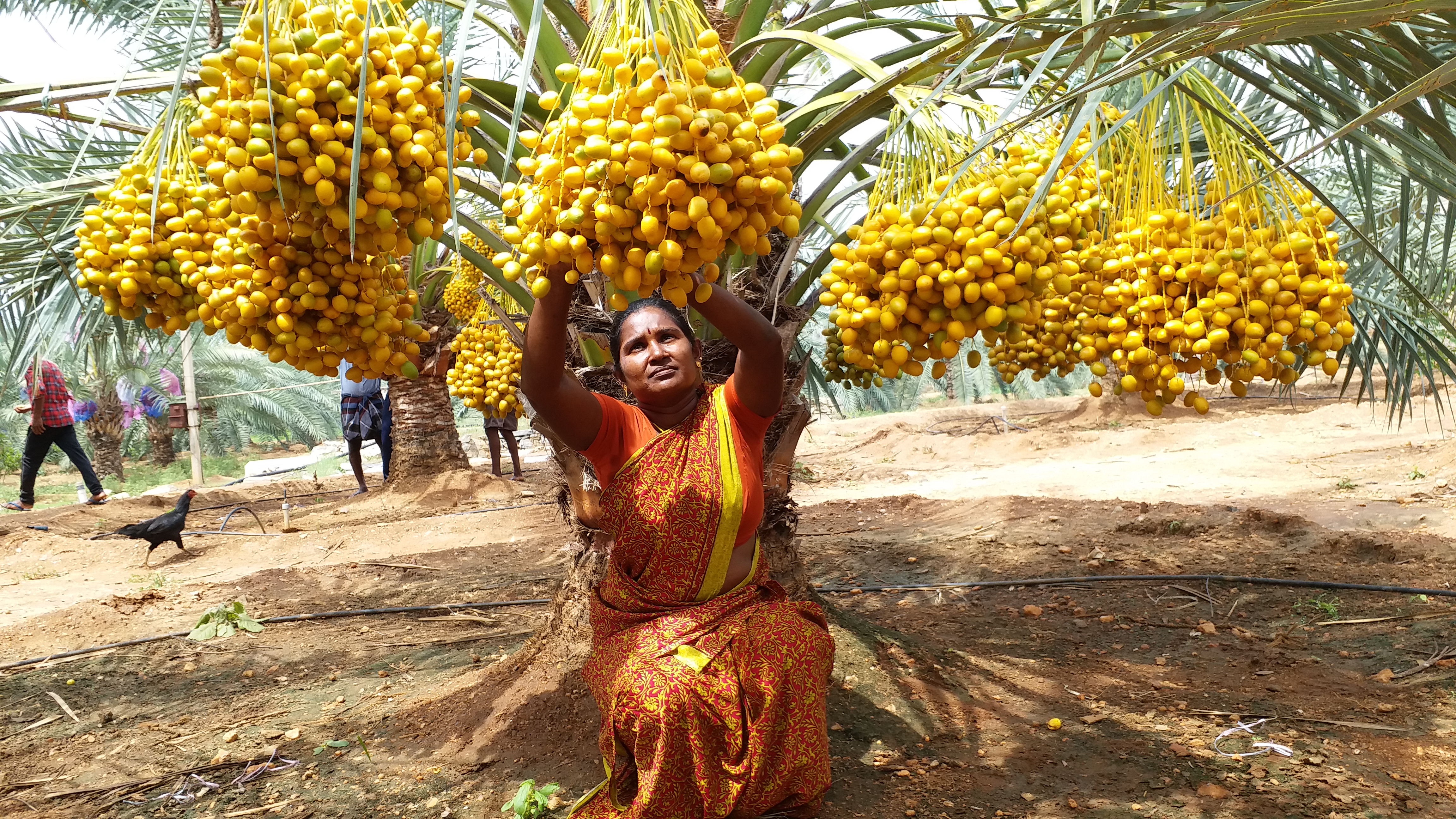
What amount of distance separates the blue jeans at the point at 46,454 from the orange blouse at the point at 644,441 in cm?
776

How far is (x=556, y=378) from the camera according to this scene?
212cm

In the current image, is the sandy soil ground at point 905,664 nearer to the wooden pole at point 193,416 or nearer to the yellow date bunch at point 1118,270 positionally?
the yellow date bunch at point 1118,270

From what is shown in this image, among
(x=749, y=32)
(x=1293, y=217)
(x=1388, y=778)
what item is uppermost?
(x=749, y=32)

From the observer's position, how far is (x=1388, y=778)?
2.47 meters

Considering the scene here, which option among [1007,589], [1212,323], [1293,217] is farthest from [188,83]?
[1007,589]

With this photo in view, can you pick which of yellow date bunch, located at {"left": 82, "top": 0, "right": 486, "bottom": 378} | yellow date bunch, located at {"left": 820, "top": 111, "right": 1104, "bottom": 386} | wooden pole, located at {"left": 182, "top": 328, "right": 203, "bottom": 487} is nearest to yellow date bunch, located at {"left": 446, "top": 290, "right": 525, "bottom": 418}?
yellow date bunch, located at {"left": 82, "top": 0, "right": 486, "bottom": 378}

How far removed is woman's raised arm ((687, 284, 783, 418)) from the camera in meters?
2.04

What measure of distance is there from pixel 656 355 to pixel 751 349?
0.29m

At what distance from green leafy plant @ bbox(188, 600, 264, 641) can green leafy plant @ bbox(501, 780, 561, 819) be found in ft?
8.45

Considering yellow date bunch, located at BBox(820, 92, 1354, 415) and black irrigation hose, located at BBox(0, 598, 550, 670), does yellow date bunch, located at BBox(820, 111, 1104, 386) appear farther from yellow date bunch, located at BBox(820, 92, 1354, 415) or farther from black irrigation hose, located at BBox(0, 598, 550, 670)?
black irrigation hose, located at BBox(0, 598, 550, 670)

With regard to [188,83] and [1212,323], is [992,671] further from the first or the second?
[188,83]

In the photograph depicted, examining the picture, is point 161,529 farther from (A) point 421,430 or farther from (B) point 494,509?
(A) point 421,430

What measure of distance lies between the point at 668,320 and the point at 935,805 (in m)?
1.44

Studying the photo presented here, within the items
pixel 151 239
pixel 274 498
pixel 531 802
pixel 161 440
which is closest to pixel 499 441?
pixel 274 498
